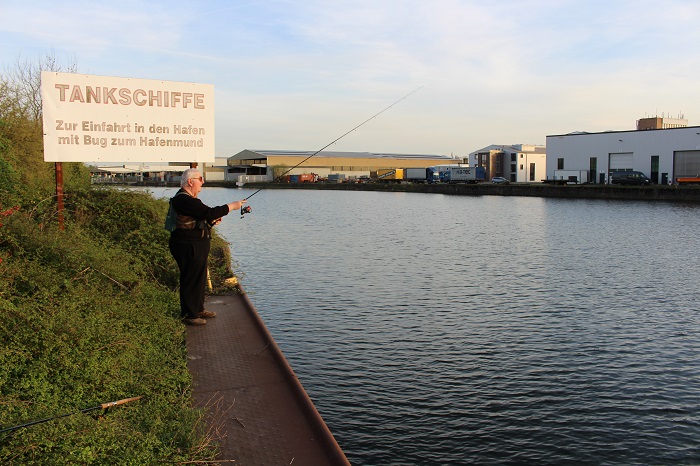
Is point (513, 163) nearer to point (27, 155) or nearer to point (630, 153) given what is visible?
Answer: point (630, 153)

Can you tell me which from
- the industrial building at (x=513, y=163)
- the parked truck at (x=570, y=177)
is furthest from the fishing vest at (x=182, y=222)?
the industrial building at (x=513, y=163)

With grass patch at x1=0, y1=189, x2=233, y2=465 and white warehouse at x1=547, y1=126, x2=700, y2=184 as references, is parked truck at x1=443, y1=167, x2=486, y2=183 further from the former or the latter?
grass patch at x1=0, y1=189, x2=233, y2=465

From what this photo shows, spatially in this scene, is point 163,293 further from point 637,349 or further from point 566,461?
point 637,349

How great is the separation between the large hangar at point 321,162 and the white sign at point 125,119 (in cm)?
11257

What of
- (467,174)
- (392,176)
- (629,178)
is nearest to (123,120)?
(629,178)

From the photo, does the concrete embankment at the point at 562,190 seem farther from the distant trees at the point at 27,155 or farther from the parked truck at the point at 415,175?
the distant trees at the point at 27,155

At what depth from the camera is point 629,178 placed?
221ft

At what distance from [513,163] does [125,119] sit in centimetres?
9375

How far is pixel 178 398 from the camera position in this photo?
207 inches

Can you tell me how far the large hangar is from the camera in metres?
130

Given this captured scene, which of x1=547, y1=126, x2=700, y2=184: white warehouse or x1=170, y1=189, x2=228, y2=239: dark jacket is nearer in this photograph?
x1=170, y1=189, x2=228, y2=239: dark jacket

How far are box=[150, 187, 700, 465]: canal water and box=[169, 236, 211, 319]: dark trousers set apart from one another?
197cm

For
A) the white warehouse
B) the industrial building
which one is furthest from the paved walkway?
the industrial building

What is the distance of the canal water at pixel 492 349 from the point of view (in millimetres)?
6965
